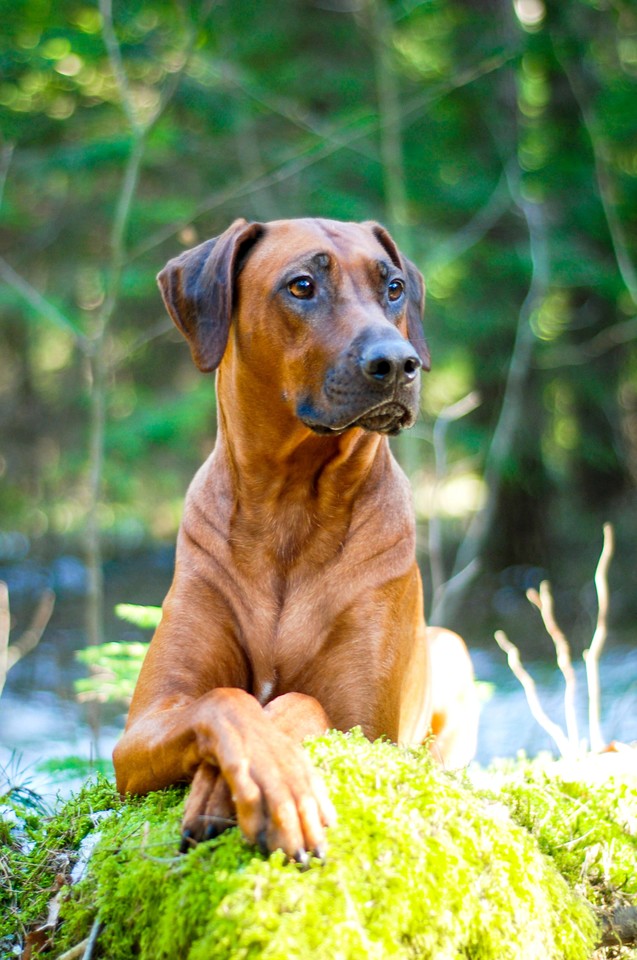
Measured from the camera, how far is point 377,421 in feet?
10.3

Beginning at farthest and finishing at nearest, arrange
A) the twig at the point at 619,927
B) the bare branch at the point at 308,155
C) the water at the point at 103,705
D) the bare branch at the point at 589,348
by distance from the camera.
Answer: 1. the bare branch at the point at 589,348
2. the water at the point at 103,705
3. the bare branch at the point at 308,155
4. the twig at the point at 619,927

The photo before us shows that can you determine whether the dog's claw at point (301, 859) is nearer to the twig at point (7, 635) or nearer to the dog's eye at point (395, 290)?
the dog's eye at point (395, 290)

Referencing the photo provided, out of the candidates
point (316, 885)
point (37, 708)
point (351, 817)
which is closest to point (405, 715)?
point (351, 817)

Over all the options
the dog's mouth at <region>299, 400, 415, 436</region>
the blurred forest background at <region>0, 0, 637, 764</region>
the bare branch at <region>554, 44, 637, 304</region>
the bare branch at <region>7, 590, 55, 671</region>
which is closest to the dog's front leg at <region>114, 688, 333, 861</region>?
the dog's mouth at <region>299, 400, 415, 436</region>

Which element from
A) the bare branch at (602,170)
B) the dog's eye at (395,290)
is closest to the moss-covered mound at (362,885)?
the dog's eye at (395,290)

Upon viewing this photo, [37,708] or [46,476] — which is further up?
[46,476]

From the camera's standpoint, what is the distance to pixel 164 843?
2.29m

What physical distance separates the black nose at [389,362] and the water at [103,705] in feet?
8.23

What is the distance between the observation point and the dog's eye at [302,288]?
3350 millimetres

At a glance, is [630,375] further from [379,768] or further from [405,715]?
[379,768]

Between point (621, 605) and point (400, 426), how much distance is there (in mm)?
8557

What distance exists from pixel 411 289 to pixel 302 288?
70cm

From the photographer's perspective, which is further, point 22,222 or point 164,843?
point 22,222

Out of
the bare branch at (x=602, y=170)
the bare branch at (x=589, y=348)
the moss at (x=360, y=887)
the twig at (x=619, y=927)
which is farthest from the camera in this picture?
the bare branch at (x=589, y=348)
